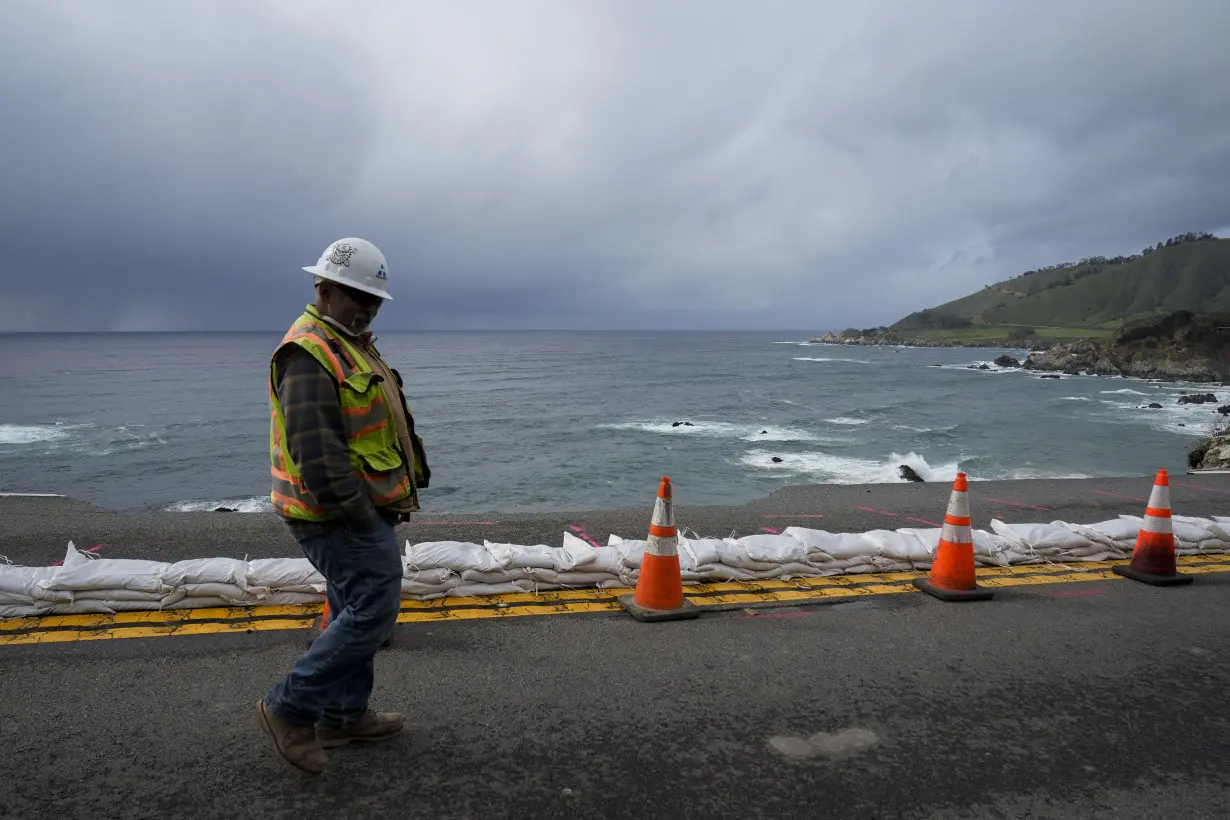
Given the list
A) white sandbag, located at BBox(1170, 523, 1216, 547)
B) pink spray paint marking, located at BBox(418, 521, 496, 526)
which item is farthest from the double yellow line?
pink spray paint marking, located at BBox(418, 521, 496, 526)

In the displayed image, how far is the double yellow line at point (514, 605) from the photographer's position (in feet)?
15.1

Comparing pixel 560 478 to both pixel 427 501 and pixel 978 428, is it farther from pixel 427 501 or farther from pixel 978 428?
pixel 978 428

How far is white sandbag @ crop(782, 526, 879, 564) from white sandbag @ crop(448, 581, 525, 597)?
2433mm

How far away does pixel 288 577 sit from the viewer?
5.10 meters

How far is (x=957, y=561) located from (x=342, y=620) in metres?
4.66

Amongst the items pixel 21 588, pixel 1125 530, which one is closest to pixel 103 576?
pixel 21 588

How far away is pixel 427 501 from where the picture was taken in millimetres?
19234

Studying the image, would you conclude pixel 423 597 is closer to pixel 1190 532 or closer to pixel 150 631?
pixel 150 631

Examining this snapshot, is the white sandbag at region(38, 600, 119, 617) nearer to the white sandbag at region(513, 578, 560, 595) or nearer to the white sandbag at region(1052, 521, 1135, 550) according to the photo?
the white sandbag at region(513, 578, 560, 595)

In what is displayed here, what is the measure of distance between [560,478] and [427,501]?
14.1 feet

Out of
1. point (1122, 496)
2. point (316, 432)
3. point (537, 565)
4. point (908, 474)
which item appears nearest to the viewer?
point (316, 432)

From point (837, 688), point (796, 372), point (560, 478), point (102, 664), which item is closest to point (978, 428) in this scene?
point (560, 478)

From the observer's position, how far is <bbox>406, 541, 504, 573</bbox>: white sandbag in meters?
5.31

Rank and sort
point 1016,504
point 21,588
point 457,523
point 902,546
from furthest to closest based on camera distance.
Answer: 1. point 1016,504
2. point 457,523
3. point 902,546
4. point 21,588
